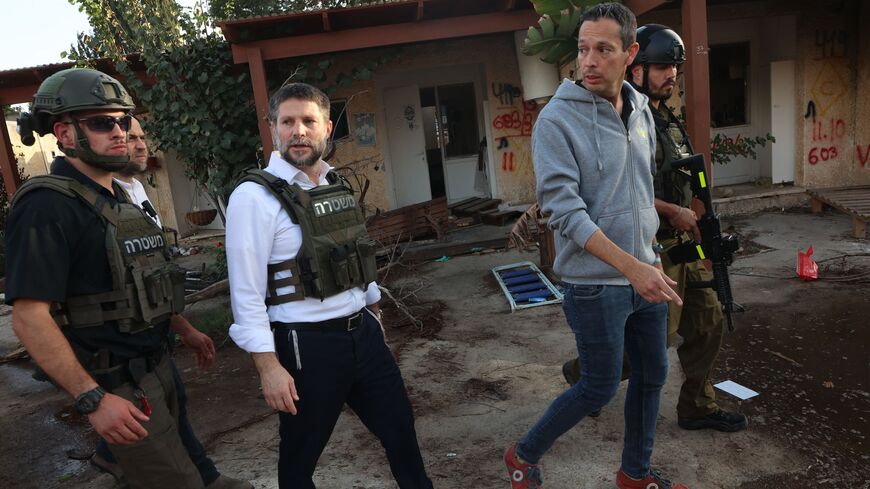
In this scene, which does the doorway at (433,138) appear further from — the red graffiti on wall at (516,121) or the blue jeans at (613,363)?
the blue jeans at (613,363)

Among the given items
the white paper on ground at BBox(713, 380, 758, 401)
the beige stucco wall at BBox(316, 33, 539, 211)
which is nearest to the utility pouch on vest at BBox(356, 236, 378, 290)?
the white paper on ground at BBox(713, 380, 758, 401)

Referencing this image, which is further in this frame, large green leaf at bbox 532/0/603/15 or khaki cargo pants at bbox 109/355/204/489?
large green leaf at bbox 532/0/603/15

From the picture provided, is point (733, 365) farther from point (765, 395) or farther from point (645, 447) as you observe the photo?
point (645, 447)

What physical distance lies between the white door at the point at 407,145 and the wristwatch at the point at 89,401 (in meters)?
8.18

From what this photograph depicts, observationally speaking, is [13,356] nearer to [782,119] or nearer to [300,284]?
[300,284]

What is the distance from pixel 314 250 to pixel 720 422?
2252 mm

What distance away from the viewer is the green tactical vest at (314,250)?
1.89 metres

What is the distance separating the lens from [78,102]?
6.25 feet

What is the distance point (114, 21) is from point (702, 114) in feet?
24.5

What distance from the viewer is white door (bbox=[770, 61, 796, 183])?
333 inches

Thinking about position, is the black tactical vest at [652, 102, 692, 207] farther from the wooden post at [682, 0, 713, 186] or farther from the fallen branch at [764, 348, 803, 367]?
the wooden post at [682, 0, 713, 186]

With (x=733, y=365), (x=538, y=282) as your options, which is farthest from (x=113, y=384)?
(x=538, y=282)

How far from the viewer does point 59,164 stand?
190 centimetres

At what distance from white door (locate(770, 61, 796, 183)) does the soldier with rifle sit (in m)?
7.08
